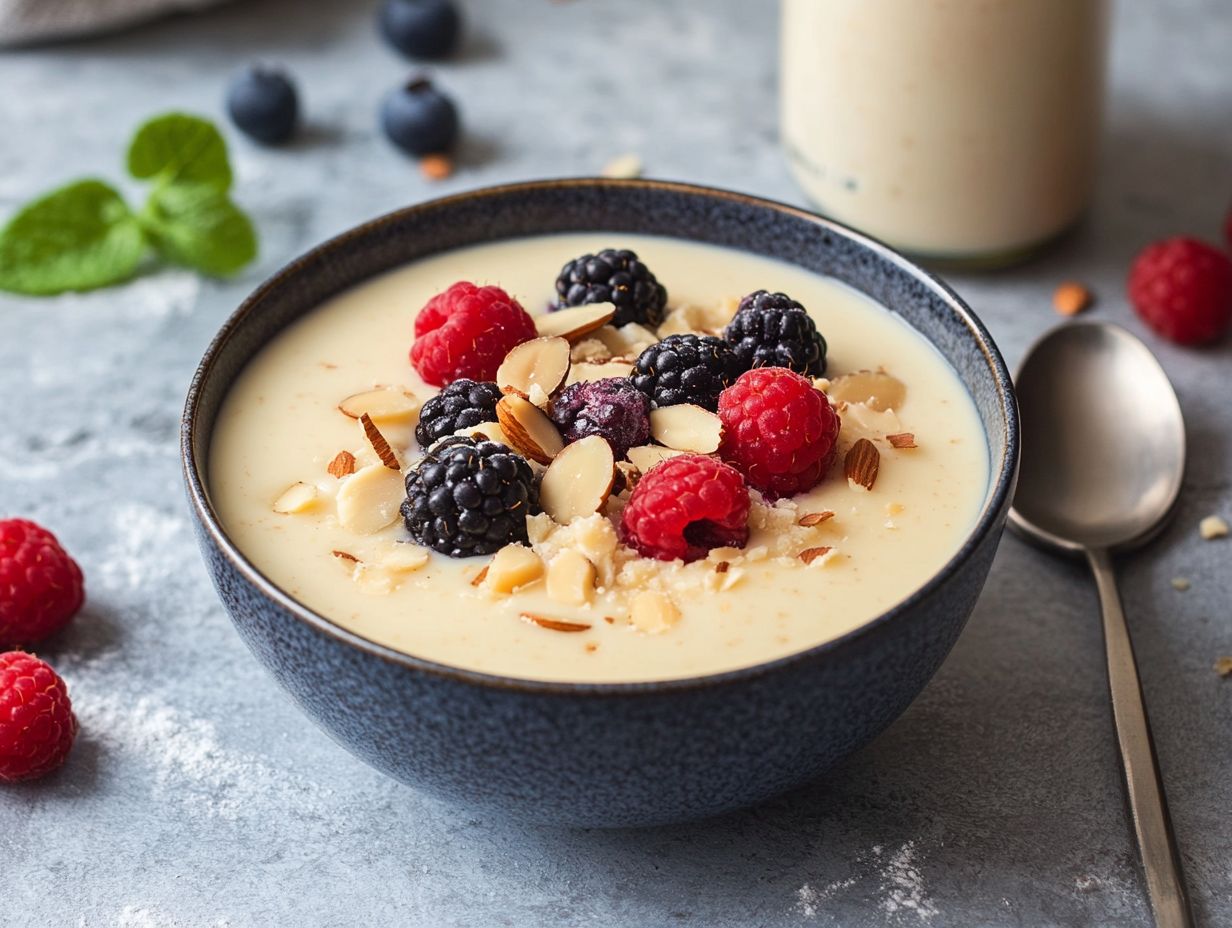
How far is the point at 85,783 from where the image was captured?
1.61m

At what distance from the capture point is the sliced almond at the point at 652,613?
1.34 meters

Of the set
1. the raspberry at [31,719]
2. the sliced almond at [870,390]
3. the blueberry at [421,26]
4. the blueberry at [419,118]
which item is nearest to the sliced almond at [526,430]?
the sliced almond at [870,390]

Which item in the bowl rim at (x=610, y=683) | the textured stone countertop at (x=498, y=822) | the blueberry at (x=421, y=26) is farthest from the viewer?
the blueberry at (x=421, y=26)

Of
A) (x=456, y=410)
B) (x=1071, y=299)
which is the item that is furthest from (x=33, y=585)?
(x=1071, y=299)

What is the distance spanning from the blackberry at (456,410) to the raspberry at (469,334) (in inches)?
2.8

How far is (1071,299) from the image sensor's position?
2.33m

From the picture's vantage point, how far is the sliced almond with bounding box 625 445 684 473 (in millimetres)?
A: 1492

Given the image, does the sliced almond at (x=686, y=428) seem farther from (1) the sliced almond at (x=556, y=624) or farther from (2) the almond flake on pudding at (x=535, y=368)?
(1) the sliced almond at (x=556, y=624)

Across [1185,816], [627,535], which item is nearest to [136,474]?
[627,535]

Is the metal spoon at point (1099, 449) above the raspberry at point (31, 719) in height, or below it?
below

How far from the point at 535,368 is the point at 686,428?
0.20 m

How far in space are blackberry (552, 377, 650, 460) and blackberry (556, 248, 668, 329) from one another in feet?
0.58

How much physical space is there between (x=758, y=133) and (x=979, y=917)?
1.76 m

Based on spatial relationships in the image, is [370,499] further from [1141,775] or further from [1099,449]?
[1099,449]
